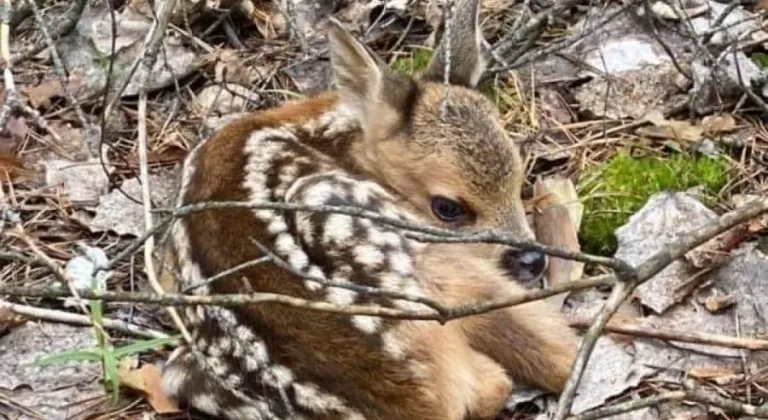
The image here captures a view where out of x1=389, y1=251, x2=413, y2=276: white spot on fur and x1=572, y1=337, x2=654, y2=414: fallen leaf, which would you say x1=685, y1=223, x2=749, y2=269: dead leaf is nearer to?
x1=572, y1=337, x2=654, y2=414: fallen leaf

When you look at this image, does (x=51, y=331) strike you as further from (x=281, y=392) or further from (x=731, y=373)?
(x=731, y=373)

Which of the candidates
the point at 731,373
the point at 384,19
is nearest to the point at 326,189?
the point at 731,373

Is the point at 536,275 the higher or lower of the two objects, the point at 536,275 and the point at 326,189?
the lower

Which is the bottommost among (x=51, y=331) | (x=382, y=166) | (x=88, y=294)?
(x=51, y=331)

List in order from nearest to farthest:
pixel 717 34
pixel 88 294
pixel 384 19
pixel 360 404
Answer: pixel 88 294 → pixel 360 404 → pixel 717 34 → pixel 384 19

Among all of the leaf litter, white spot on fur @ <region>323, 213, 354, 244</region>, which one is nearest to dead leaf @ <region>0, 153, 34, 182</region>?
the leaf litter

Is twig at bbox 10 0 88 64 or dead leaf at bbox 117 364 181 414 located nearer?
dead leaf at bbox 117 364 181 414
